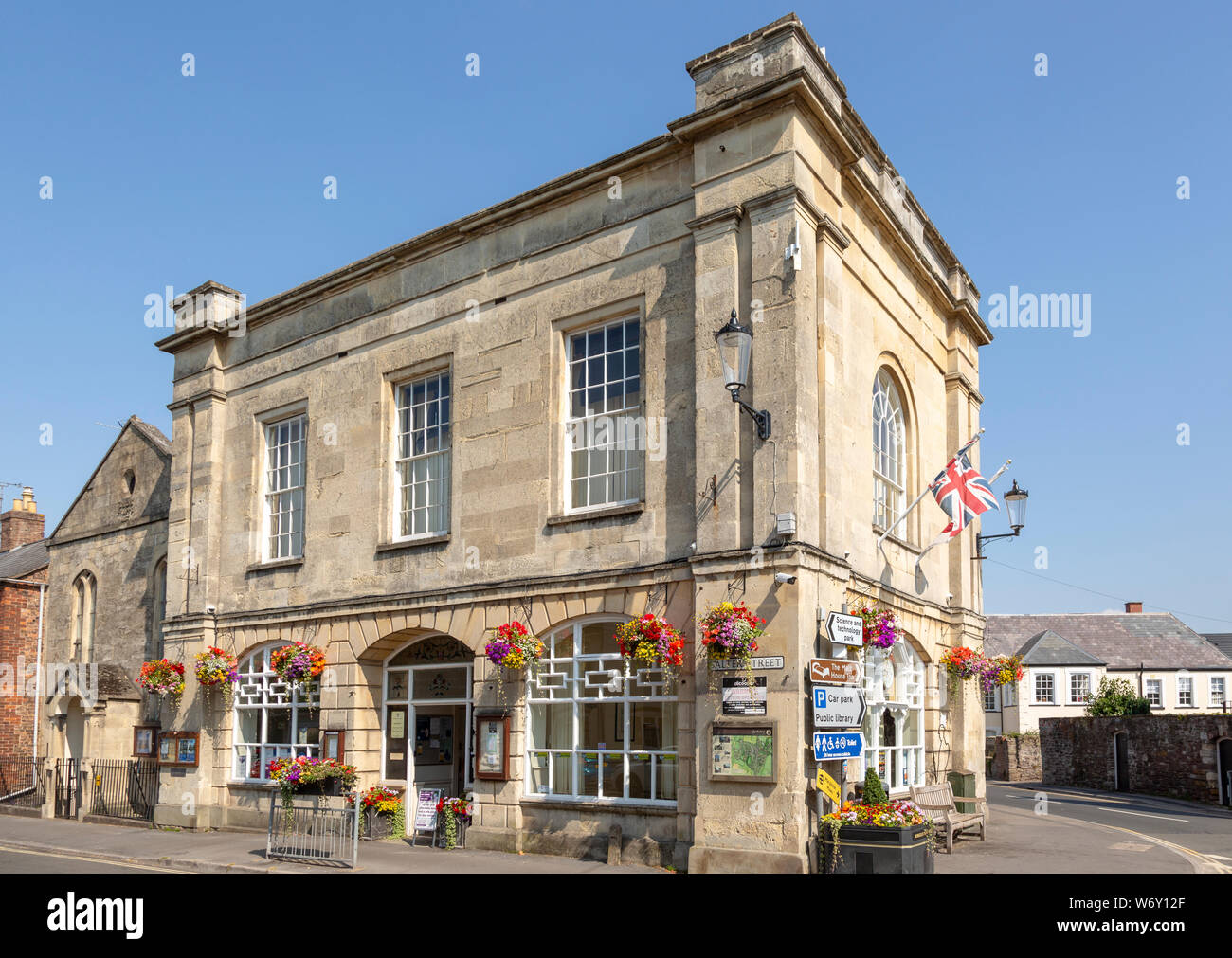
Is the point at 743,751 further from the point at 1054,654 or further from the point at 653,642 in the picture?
the point at 1054,654

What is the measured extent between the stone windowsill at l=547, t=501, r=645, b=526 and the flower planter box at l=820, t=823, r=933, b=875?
16.3ft

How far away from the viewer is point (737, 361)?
13344mm

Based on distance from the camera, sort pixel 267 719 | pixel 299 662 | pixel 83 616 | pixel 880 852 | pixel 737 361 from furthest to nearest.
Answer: pixel 83 616
pixel 267 719
pixel 299 662
pixel 737 361
pixel 880 852

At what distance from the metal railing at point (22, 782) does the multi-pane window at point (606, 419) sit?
52.8 feet

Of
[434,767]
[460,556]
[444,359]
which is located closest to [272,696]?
[434,767]

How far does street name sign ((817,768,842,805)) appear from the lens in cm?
1263

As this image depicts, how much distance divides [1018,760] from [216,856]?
40112mm

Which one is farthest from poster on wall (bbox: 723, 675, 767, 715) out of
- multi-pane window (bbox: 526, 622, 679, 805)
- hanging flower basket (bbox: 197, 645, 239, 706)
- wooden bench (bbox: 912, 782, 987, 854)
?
hanging flower basket (bbox: 197, 645, 239, 706)

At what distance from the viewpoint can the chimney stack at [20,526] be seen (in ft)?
117

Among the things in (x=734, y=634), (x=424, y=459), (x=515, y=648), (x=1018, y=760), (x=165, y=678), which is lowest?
(x=1018, y=760)

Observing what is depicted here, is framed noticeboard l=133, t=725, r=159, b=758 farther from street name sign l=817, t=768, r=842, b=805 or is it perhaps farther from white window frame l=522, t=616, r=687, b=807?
street name sign l=817, t=768, r=842, b=805

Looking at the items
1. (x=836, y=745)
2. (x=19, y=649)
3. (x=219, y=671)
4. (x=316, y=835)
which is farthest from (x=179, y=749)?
(x=836, y=745)

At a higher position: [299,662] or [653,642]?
[653,642]

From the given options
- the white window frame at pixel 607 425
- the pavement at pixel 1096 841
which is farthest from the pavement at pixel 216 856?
the pavement at pixel 1096 841
